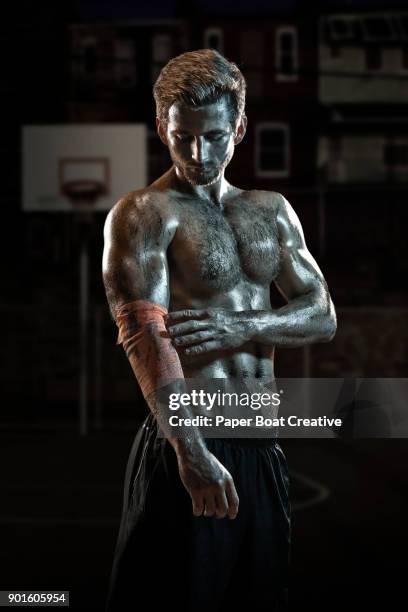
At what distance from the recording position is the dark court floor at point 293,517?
4824 millimetres

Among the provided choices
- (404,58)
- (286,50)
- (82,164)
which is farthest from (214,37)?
(82,164)

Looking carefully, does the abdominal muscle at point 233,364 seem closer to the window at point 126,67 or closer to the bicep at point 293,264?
the bicep at point 293,264

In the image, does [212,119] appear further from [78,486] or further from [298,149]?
[298,149]

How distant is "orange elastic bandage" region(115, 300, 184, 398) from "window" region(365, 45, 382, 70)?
14.0 m

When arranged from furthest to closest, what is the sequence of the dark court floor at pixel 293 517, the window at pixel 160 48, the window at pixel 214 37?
the window at pixel 214 37, the window at pixel 160 48, the dark court floor at pixel 293 517

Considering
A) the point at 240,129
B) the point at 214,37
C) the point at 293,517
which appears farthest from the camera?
the point at 214,37

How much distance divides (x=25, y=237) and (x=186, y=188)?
49.4ft

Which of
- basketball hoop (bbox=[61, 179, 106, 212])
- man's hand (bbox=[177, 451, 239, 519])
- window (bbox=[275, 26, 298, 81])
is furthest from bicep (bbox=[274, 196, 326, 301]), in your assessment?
window (bbox=[275, 26, 298, 81])

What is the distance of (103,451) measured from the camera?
34.2 feet

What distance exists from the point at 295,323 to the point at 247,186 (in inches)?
573

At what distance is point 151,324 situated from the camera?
190 centimetres

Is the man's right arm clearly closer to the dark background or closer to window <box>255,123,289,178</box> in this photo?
the dark background

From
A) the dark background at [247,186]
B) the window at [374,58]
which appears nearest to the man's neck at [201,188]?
the dark background at [247,186]

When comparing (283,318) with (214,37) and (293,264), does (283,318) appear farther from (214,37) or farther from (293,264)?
(214,37)
